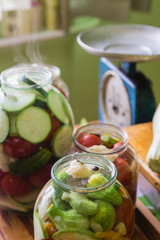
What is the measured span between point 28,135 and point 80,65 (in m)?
1.38

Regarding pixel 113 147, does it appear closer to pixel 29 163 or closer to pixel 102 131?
pixel 102 131

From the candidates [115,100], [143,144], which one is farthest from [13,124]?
[115,100]

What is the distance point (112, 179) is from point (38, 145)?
20 cm

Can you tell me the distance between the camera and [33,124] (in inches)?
26.2

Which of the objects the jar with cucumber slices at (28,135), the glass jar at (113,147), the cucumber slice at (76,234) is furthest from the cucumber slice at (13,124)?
the cucumber slice at (76,234)

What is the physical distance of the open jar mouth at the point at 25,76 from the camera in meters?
0.67

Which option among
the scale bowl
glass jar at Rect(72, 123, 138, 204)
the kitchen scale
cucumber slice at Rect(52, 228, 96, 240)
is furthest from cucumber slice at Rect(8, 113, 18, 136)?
the scale bowl

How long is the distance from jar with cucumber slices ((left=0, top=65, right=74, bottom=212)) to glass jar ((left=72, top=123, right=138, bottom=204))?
45 mm

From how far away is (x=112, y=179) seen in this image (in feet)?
1.73

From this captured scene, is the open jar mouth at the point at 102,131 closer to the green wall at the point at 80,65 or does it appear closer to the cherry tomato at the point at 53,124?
the cherry tomato at the point at 53,124

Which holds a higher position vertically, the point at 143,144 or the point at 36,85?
the point at 36,85

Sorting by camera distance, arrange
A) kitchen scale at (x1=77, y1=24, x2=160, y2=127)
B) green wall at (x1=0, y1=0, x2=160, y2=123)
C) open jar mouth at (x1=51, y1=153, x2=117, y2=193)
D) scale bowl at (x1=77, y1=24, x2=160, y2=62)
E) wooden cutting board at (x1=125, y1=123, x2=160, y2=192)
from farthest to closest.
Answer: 1. green wall at (x1=0, y1=0, x2=160, y2=123)
2. scale bowl at (x1=77, y1=24, x2=160, y2=62)
3. kitchen scale at (x1=77, y1=24, x2=160, y2=127)
4. wooden cutting board at (x1=125, y1=123, x2=160, y2=192)
5. open jar mouth at (x1=51, y1=153, x2=117, y2=193)

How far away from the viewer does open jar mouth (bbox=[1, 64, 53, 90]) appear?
67cm

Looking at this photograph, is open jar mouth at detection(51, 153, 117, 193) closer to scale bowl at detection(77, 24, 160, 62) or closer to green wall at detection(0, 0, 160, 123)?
scale bowl at detection(77, 24, 160, 62)
